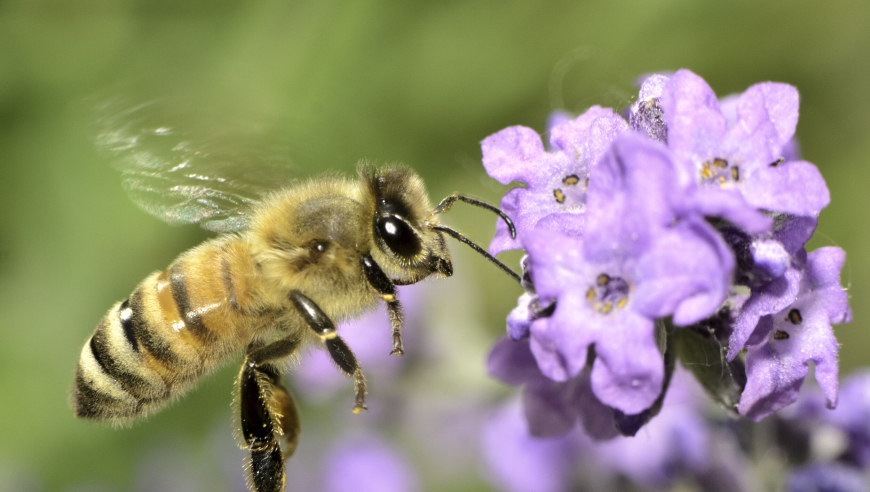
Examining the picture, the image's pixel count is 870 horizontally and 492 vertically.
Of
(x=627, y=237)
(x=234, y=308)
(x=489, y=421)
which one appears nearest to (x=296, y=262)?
(x=234, y=308)

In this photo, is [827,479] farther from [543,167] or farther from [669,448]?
[543,167]

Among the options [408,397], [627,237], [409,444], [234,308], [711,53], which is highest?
[627,237]

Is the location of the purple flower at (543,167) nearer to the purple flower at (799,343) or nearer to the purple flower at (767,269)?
the purple flower at (767,269)

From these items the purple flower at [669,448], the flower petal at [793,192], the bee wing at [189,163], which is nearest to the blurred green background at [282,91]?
the purple flower at [669,448]

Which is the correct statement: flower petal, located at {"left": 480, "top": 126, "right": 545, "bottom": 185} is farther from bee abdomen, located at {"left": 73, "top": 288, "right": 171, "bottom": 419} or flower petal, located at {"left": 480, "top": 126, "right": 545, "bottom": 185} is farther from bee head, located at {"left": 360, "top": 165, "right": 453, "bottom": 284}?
bee abdomen, located at {"left": 73, "top": 288, "right": 171, "bottom": 419}

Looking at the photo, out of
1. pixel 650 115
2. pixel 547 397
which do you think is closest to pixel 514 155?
pixel 650 115

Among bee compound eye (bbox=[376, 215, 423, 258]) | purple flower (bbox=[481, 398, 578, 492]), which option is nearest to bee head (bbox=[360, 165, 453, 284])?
bee compound eye (bbox=[376, 215, 423, 258])

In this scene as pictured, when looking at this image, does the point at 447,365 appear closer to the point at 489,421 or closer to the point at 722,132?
the point at 489,421
